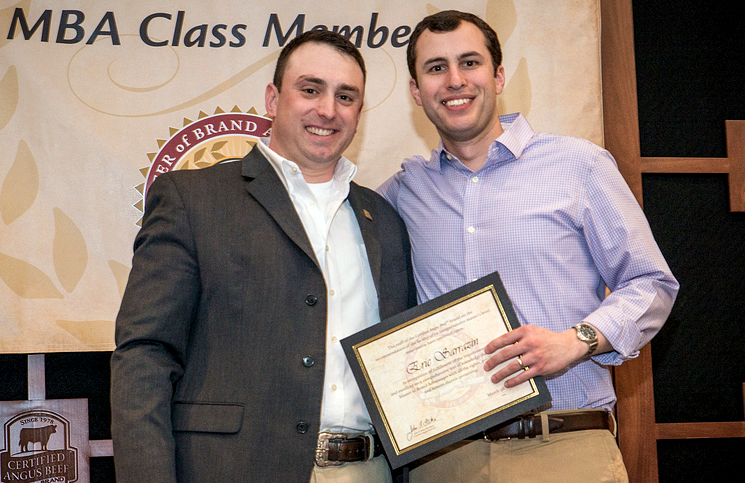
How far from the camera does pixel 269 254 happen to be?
5.75 feet

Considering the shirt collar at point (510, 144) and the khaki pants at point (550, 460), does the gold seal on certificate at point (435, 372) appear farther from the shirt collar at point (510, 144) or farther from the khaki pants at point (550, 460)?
the shirt collar at point (510, 144)

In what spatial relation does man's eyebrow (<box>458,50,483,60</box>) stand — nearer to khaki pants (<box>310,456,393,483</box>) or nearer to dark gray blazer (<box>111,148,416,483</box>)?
dark gray blazer (<box>111,148,416,483</box>)

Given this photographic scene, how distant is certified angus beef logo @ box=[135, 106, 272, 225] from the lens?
2682mm

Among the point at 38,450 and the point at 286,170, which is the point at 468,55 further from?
the point at 38,450

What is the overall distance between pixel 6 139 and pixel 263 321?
1713 mm

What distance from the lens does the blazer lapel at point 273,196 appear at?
1.77 metres

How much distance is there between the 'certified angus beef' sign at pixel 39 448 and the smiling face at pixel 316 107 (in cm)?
169

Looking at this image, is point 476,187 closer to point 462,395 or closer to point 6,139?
point 462,395

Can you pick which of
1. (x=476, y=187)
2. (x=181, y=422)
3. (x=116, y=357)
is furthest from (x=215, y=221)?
(x=476, y=187)

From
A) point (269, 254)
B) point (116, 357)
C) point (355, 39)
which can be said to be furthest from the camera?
point (355, 39)

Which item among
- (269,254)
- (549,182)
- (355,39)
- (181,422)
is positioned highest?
(355,39)

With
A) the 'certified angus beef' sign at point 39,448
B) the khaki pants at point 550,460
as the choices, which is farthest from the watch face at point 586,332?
the 'certified angus beef' sign at point 39,448
